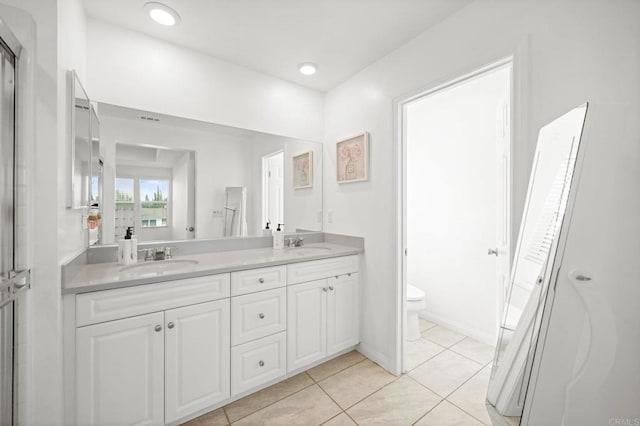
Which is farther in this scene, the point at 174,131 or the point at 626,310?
the point at 174,131

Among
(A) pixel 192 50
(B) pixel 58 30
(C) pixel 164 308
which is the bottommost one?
(C) pixel 164 308

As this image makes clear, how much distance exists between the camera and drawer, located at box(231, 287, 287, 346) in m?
1.66

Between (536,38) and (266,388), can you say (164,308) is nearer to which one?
(266,388)

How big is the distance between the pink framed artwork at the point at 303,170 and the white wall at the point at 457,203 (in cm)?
116

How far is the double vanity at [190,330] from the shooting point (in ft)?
4.09

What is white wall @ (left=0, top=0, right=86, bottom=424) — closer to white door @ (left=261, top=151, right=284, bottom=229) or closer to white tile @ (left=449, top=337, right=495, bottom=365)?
white door @ (left=261, top=151, right=284, bottom=229)

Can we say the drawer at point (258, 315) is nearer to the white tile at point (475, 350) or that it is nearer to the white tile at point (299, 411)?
the white tile at point (299, 411)

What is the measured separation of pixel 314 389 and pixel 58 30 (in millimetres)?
2353

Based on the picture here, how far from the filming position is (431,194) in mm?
3041

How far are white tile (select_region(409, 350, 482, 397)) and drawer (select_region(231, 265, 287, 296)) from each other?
1244 mm

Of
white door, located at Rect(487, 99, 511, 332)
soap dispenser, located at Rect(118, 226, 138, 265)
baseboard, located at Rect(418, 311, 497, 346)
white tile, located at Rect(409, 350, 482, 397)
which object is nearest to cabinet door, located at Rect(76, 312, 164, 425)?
soap dispenser, located at Rect(118, 226, 138, 265)

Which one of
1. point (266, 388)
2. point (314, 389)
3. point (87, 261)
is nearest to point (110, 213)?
point (87, 261)

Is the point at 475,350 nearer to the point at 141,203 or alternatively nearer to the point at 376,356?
the point at 376,356

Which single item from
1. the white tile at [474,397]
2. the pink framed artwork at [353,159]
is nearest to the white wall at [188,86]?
the pink framed artwork at [353,159]
